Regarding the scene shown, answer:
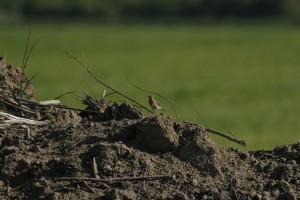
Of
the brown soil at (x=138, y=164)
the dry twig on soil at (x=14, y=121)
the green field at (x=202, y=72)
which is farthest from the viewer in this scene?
the green field at (x=202, y=72)

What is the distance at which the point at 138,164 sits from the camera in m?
4.75

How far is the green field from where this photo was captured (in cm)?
1769

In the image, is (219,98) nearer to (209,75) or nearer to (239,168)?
(209,75)

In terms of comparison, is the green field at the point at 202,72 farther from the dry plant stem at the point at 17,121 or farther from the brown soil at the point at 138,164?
the brown soil at the point at 138,164

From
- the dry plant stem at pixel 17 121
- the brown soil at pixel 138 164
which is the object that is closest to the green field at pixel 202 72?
the dry plant stem at pixel 17 121

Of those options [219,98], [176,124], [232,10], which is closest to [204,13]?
[232,10]

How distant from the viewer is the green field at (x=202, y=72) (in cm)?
1769

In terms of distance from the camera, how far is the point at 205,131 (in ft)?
16.3

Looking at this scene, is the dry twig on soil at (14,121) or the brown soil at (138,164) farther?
the dry twig on soil at (14,121)

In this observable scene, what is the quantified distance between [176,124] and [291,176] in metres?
0.66

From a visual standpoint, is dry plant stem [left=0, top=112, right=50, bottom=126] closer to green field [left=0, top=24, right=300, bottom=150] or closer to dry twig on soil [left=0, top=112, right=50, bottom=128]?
dry twig on soil [left=0, top=112, right=50, bottom=128]

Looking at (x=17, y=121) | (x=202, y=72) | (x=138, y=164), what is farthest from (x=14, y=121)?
(x=202, y=72)

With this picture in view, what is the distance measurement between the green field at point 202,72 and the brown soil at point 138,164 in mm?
1049

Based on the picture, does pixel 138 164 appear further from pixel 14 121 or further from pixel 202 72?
pixel 202 72
